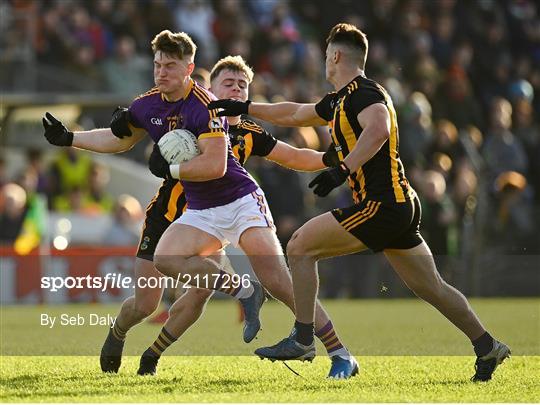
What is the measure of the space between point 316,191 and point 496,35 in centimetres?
1565

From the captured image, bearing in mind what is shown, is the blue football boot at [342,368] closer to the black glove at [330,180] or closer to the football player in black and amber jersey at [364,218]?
the football player in black and amber jersey at [364,218]

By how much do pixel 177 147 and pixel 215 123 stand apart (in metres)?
0.32

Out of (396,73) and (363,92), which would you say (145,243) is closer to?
(363,92)

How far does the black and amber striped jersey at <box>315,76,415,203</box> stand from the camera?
907 centimetres

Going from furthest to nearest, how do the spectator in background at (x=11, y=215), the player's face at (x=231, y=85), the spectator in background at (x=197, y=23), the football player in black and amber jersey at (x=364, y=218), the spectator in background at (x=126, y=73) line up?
the spectator in background at (x=197, y=23) → the spectator in background at (x=126, y=73) → the spectator in background at (x=11, y=215) → the player's face at (x=231, y=85) → the football player in black and amber jersey at (x=364, y=218)

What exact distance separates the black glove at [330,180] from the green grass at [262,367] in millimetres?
1227

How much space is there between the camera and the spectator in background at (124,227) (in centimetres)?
1858

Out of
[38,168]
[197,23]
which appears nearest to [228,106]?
[38,168]

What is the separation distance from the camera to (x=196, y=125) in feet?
30.9

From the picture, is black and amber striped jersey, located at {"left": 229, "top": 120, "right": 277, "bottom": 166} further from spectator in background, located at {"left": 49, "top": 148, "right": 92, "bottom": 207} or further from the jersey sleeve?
spectator in background, located at {"left": 49, "top": 148, "right": 92, "bottom": 207}

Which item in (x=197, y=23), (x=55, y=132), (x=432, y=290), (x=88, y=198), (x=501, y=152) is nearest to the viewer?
(x=432, y=290)

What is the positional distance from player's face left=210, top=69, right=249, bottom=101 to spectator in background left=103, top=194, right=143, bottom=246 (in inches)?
329

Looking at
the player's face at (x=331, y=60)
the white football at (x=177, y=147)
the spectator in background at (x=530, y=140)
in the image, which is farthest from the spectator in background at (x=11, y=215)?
the player's face at (x=331, y=60)

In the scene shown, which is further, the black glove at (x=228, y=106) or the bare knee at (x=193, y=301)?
the bare knee at (x=193, y=301)
